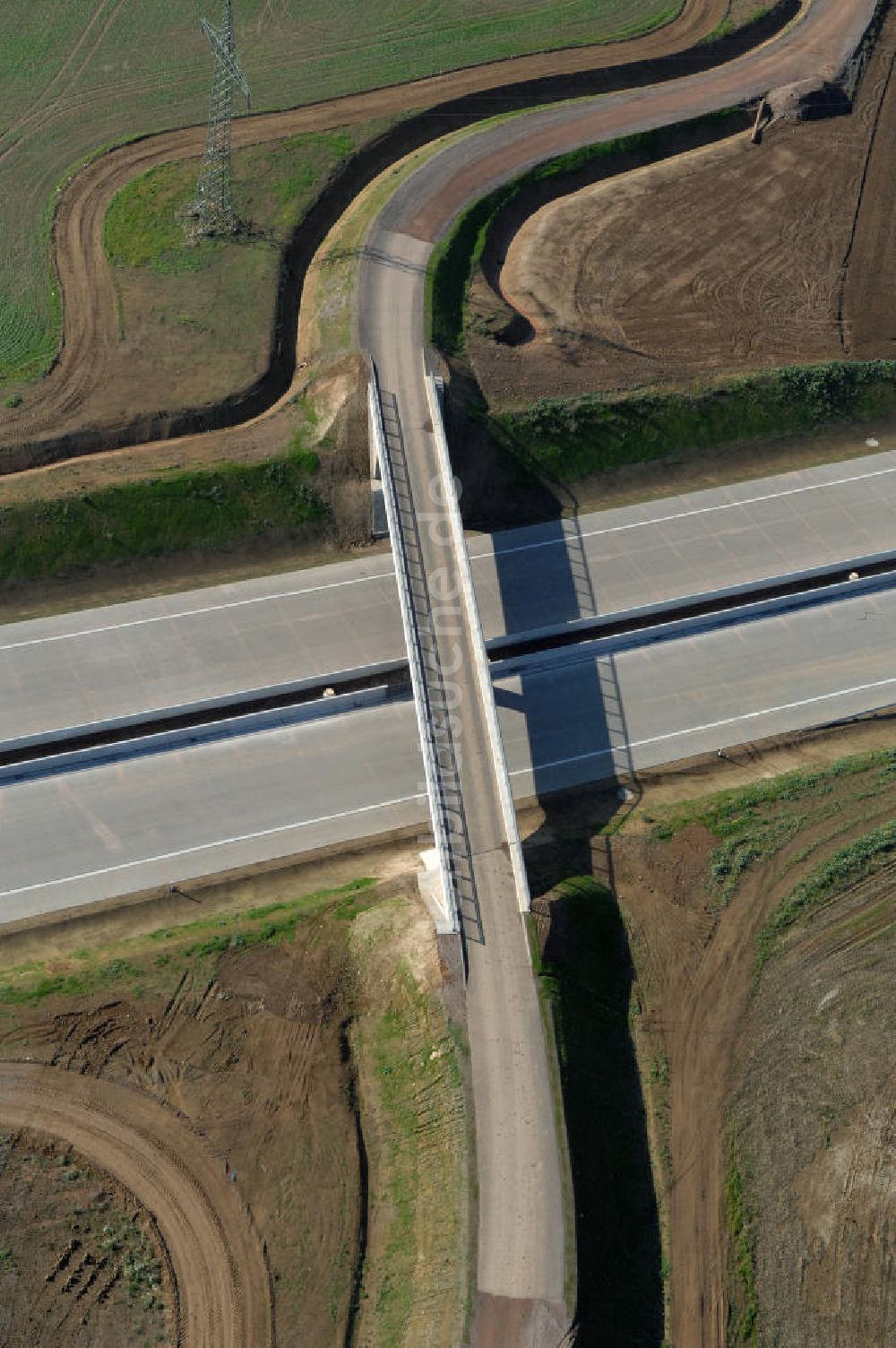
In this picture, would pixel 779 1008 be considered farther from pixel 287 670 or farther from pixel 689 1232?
pixel 287 670

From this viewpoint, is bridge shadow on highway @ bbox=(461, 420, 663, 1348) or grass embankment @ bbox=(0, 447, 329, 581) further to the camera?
grass embankment @ bbox=(0, 447, 329, 581)

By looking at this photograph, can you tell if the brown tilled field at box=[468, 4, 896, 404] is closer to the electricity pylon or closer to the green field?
the electricity pylon

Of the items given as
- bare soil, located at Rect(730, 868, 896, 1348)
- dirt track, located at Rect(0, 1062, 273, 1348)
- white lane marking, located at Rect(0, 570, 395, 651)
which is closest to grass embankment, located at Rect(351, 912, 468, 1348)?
dirt track, located at Rect(0, 1062, 273, 1348)

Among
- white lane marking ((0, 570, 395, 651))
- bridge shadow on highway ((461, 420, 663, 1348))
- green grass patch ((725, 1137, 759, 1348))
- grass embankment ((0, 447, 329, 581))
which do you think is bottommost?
green grass patch ((725, 1137, 759, 1348))

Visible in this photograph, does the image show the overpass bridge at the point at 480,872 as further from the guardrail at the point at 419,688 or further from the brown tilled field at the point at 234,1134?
the brown tilled field at the point at 234,1134

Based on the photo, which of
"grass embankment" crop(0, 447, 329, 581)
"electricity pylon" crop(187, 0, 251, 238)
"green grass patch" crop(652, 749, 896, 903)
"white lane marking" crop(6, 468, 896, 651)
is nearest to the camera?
"green grass patch" crop(652, 749, 896, 903)

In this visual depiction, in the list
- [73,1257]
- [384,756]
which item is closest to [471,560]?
[384,756]

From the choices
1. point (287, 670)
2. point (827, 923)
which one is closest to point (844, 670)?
point (827, 923)
